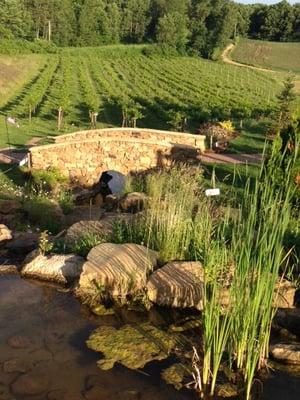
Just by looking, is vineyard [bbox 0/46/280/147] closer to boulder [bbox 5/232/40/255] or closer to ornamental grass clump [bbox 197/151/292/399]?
boulder [bbox 5/232/40/255]

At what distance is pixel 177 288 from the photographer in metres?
6.11

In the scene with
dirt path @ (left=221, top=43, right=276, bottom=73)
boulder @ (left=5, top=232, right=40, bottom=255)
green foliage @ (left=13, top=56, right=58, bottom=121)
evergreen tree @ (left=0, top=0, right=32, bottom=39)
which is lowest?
green foliage @ (left=13, top=56, right=58, bottom=121)

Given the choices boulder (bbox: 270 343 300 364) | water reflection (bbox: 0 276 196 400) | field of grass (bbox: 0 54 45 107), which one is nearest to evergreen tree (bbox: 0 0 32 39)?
field of grass (bbox: 0 54 45 107)

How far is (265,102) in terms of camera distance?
37531 mm

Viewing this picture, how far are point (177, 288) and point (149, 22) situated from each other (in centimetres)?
8926

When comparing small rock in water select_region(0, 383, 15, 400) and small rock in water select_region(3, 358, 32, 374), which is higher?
small rock in water select_region(0, 383, 15, 400)

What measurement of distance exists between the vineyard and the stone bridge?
18.2 feet

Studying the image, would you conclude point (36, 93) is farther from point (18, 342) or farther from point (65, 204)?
point (18, 342)

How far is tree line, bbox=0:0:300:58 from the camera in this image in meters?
73.6

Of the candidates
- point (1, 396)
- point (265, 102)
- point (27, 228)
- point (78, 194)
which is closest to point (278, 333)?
point (1, 396)

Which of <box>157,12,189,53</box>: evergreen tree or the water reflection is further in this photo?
<box>157,12,189,53</box>: evergreen tree

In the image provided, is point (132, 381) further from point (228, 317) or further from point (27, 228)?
point (27, 228)

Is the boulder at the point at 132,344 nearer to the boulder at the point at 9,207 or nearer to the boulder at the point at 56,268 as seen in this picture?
the boulder at the point at 56,268

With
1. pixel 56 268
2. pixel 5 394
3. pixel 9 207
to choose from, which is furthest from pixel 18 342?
pixel 9 207
